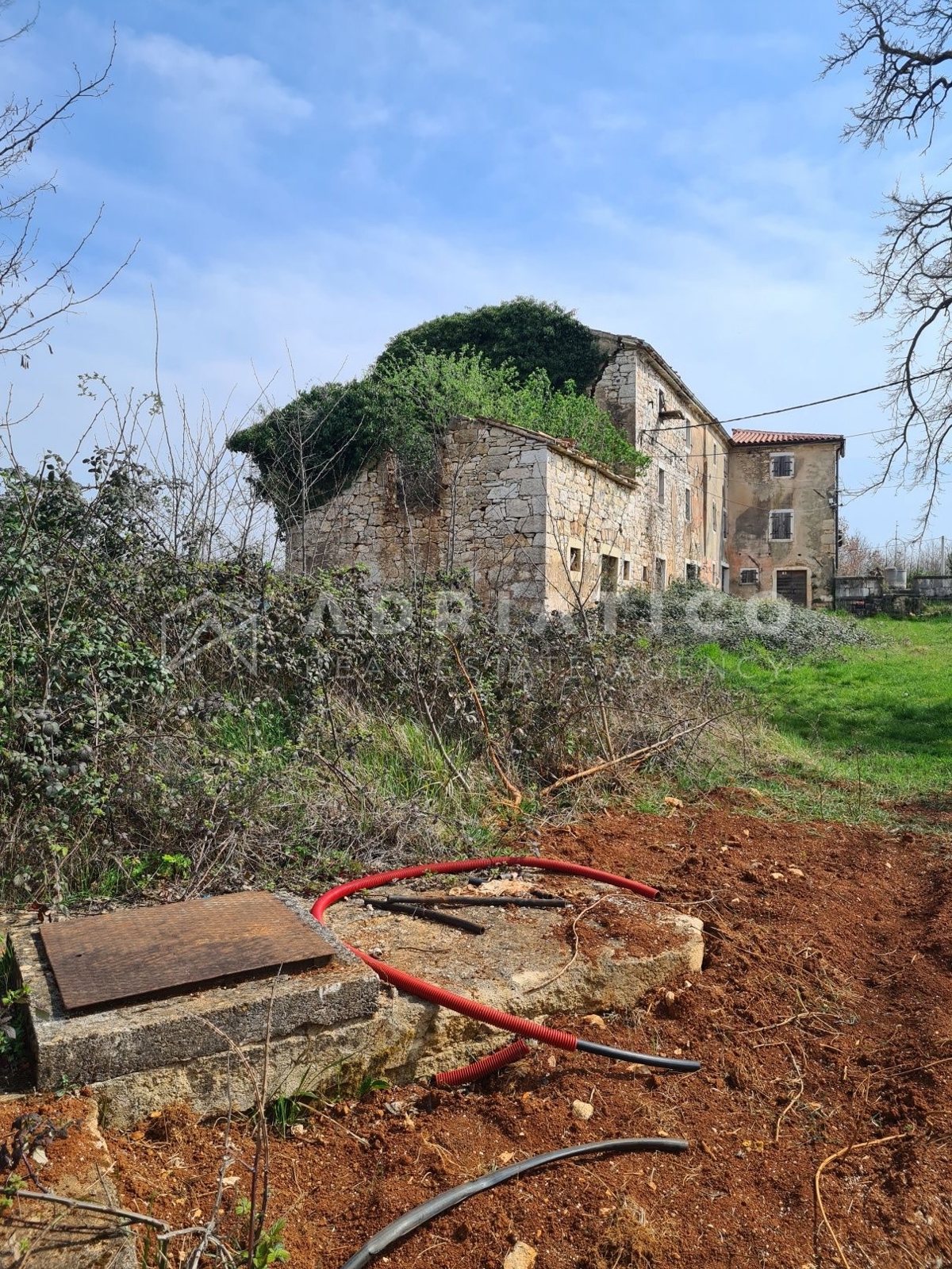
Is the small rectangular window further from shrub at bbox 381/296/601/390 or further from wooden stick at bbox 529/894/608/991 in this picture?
wooden stick at bbox 529/894/608/991

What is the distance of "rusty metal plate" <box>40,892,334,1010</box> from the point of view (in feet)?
8.21

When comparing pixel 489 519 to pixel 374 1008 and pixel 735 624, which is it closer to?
pixel 735 624

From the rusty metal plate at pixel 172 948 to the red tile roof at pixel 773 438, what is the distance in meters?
31.6

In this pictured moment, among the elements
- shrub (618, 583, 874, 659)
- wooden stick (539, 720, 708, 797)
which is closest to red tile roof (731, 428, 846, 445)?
shrub (618, 583, 874, 659)

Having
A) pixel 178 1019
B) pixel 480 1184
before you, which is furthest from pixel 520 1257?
pixel 178 1019

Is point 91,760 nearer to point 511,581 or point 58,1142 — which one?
point 58,1142

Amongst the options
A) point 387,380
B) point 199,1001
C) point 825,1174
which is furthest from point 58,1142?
point 387,380

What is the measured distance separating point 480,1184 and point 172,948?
1.21 metres

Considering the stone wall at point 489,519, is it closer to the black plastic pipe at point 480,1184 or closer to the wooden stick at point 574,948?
the wooden stick at point 574,948

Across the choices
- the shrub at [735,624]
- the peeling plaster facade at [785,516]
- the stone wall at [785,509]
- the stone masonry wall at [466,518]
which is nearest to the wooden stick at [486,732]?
the stone masonry wall at [466,518]

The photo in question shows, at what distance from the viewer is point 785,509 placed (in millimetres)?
31797

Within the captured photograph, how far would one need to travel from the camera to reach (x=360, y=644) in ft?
20.4

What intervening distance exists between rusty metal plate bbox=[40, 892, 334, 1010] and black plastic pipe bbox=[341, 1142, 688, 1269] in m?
0.80

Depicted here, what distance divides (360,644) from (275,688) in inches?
28.7
